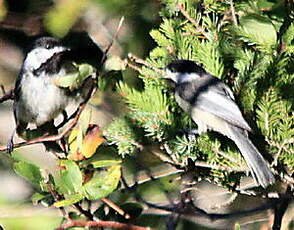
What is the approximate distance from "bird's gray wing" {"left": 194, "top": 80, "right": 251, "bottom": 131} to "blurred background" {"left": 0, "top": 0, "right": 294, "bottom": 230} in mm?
183

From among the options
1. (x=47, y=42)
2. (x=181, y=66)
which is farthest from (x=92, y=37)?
(x=181, y=66)

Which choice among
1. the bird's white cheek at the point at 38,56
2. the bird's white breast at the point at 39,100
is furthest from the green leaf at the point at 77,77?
the bird's white cheek at the point at 38,56

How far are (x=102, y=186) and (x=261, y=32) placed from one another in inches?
17.3

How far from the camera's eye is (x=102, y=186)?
125 cm

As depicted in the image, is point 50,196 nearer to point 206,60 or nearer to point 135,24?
point 206,60

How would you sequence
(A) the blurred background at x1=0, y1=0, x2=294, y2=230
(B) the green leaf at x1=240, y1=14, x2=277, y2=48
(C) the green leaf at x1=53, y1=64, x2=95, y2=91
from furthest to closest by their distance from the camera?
(A) the blurred background at x1=0, y1=0, x2=294, y2=230 < (C) the green leaf at x1=53, y1=64, x2=95, y2=91 < (B) the green leaf at x1=240, y1=14, x2=277, y2=48

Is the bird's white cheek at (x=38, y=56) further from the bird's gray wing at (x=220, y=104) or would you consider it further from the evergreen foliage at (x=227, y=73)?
the evergreen foliage at (x=227, y=73)

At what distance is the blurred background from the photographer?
4.87 ft

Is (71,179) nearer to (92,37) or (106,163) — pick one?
(106,163)

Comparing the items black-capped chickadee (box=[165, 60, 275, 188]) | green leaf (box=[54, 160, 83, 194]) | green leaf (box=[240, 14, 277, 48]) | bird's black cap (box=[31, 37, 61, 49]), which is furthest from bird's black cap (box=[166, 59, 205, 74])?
bird's black cap (box=[31, 37, 61, 49])

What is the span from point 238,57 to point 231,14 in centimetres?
11

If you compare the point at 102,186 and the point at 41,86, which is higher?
the point at 102,186

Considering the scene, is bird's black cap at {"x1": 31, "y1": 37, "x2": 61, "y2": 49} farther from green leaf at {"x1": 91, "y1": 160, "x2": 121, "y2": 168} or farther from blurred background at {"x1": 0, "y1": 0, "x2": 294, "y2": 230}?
green leaf at {"x1": 91, "y1": 160, "x2": 121, "y2": 168}

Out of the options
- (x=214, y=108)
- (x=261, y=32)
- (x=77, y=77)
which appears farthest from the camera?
(x=214, y=108)
